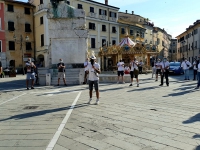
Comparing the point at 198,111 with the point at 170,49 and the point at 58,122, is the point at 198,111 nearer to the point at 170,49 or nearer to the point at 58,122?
the point at 58,122

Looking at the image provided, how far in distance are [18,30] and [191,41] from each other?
42.6 meters

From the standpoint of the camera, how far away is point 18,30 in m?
38.2

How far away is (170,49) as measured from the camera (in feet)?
335

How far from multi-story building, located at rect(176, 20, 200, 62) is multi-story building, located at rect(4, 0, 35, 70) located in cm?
3770

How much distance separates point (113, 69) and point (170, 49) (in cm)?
8240

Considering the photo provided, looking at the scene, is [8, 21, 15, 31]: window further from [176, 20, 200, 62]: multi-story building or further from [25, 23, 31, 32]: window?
[176, 20, 200, 62]: multi-story building

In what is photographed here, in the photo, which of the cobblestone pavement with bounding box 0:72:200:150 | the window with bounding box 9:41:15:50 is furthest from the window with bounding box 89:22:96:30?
the cobblestone pavement with bounding box 0:72:200:150

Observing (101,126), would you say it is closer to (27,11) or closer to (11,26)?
(11,26)

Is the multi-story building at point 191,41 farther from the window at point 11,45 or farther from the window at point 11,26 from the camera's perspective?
the window at point 11,45

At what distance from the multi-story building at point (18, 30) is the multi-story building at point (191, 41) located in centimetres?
3770

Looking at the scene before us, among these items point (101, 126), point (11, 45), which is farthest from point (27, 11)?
point (101, 126)

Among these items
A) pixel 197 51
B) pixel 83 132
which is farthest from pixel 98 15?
pixel 83 132

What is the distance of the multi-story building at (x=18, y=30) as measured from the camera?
120 feet

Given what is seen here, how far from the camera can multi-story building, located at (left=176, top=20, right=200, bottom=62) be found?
48984 mm
